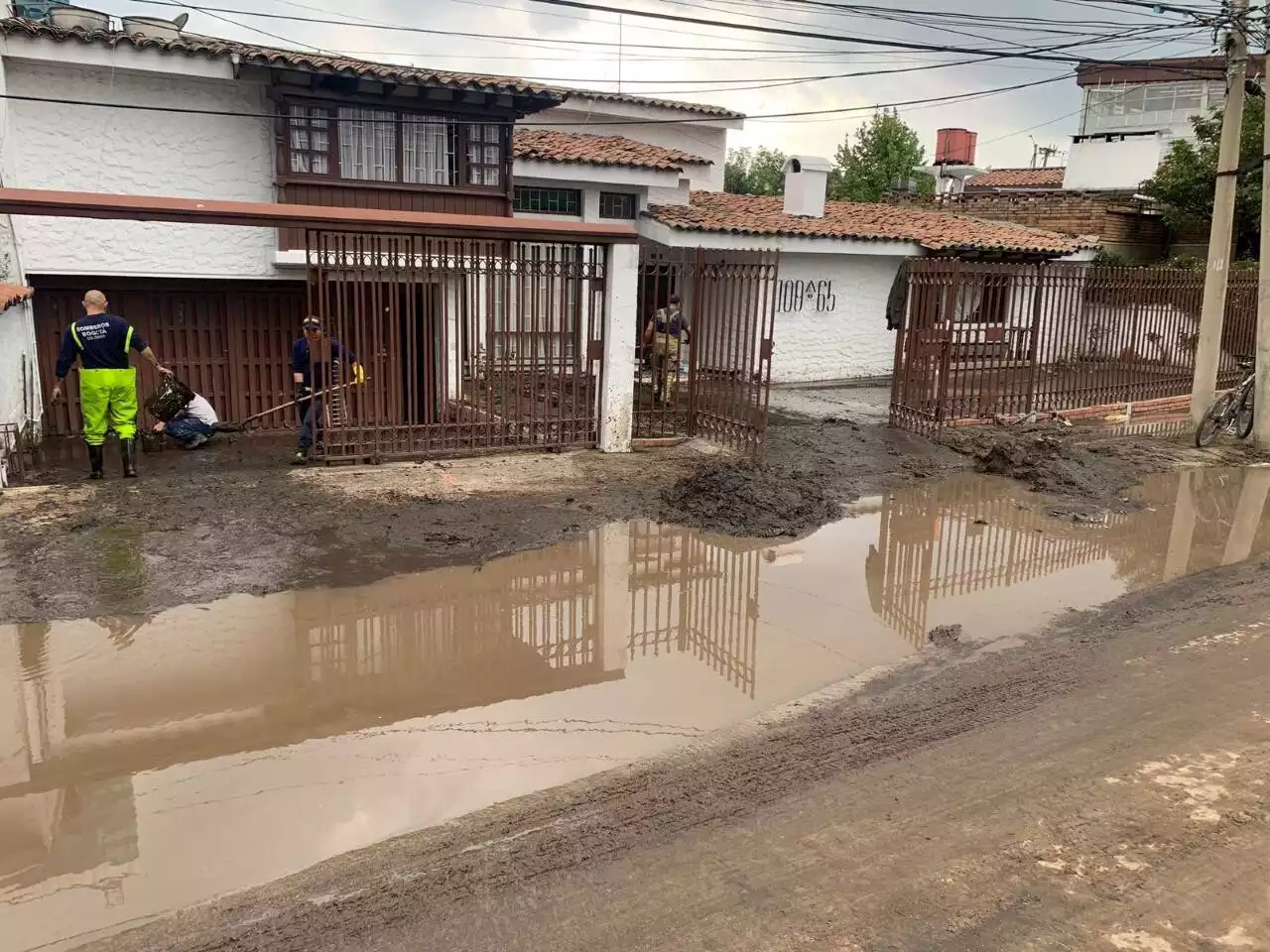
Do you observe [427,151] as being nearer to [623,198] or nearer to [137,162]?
[137,162]

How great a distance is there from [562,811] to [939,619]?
3522 millimetres

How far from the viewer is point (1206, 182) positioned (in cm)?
1970

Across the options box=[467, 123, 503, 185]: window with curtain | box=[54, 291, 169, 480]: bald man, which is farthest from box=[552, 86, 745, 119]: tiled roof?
box=[54, 291, 169, 480]: bald man

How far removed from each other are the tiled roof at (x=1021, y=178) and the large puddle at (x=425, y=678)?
24486 millimetres

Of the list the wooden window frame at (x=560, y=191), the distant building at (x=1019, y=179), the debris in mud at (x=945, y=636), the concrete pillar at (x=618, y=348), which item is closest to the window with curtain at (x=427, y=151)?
the wooden window frame at (x=560, y=191)

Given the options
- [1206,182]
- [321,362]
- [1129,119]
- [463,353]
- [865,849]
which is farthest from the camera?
[1129,119]

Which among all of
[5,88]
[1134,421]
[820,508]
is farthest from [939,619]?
[5,88]

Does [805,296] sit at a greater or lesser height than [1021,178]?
lesser

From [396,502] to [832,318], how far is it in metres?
11.6

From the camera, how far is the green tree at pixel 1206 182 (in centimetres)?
1900

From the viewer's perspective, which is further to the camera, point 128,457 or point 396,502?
point 128,457

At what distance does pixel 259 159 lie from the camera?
40.8 feet

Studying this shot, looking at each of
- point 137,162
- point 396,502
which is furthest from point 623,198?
point 396,502

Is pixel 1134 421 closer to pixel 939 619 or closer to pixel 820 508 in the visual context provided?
pixel 820 508
